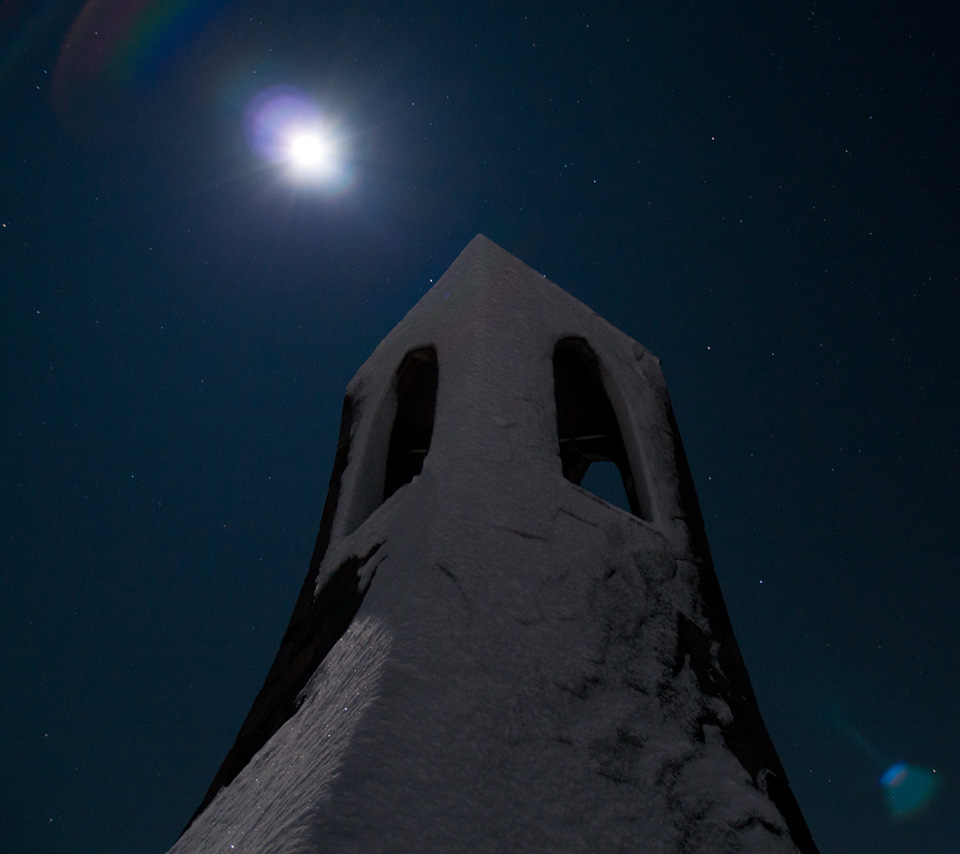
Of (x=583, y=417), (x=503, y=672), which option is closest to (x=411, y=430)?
(x=583, y=417)

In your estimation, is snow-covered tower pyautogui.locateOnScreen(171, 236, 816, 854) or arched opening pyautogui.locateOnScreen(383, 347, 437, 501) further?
arched opening pyautogui.locateOnScreen(383, 347, 437, 501)

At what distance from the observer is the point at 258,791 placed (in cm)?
160

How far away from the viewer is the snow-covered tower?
132cm

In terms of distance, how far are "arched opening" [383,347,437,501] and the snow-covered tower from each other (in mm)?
808

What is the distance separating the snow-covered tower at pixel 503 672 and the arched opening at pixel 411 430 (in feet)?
2.65

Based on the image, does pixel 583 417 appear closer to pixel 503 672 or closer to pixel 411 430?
pixel 411 430

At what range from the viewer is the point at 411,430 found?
4414 millimetres

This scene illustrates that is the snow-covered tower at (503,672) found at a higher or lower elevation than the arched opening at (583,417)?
lower

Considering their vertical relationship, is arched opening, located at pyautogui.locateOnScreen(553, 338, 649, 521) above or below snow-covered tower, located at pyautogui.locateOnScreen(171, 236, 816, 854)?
above

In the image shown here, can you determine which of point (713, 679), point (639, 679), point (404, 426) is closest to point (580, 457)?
point (404, 426)

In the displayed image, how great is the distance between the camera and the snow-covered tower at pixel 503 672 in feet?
4.33

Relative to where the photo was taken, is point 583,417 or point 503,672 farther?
point 583,417

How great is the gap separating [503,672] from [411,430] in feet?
9.53

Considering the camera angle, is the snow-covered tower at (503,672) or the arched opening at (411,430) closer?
the snow-covered tower at (503,672)
